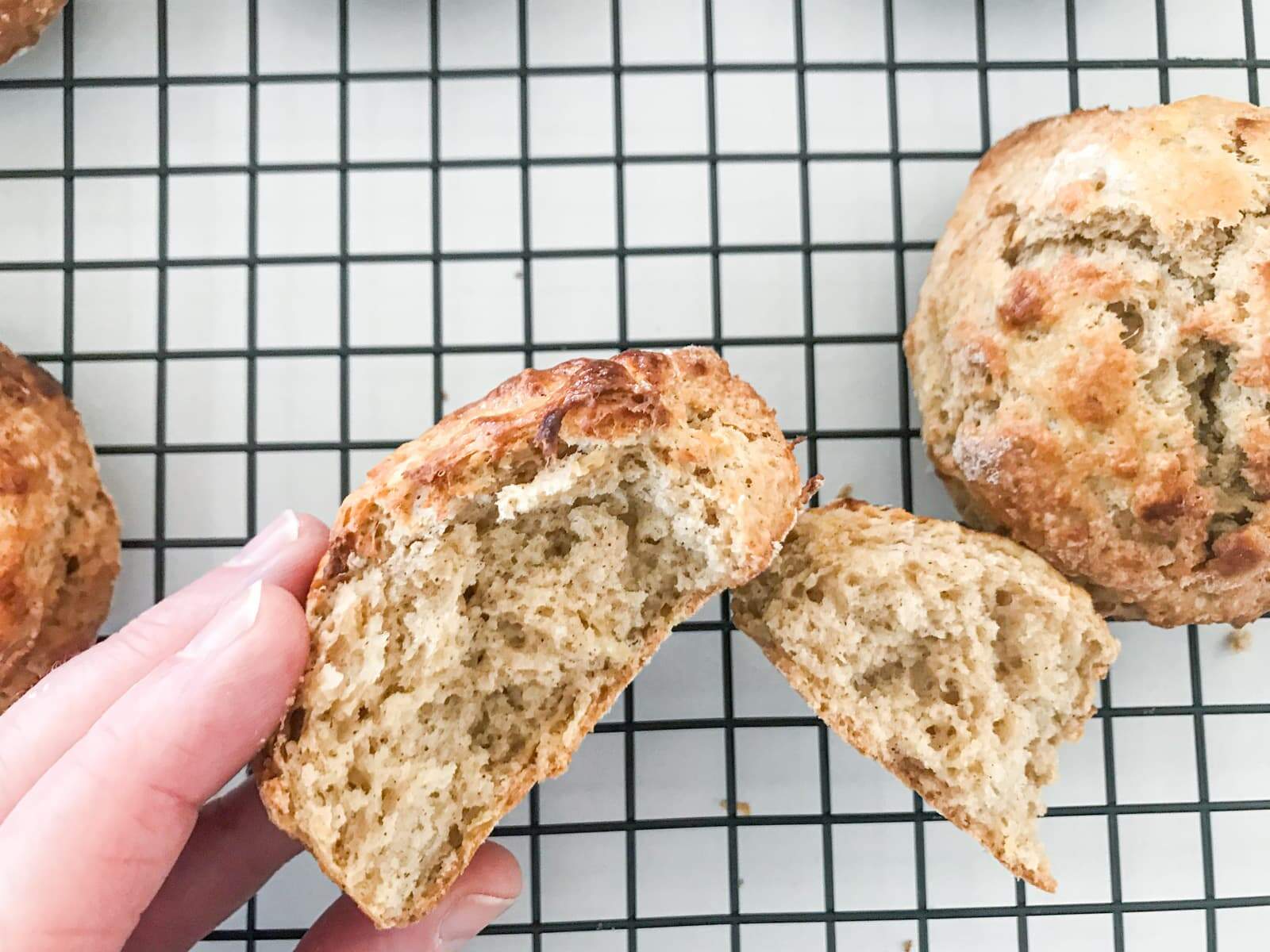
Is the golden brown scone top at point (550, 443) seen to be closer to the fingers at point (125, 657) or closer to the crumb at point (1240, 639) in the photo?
the fingers at point (125, 657)

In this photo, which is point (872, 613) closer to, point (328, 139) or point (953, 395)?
point (953, 395)

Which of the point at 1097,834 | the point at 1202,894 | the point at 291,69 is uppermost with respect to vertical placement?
the point at 291,69

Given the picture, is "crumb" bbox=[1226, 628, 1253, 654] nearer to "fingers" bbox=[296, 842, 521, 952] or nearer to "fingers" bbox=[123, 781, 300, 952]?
"fingers" bbox=[296, 842, 521, 952]

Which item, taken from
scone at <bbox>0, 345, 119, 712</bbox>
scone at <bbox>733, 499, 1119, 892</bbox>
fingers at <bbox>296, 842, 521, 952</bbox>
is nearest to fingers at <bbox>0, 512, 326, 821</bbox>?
scone at <bbox>0, 345, 119, 712</bbox>

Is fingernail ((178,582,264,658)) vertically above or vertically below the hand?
above

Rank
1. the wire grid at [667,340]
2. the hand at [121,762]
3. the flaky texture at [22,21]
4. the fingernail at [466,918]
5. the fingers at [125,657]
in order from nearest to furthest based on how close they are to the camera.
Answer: the hand at [121,762]
the fingers at [125,657]
the fingernail at [466,918]
the flaky texture at [22,21]
the wire grid at [667,340]

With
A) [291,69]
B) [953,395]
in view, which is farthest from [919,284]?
[291,69]

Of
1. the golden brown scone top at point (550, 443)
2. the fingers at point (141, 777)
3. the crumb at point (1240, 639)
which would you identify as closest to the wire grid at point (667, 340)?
the crumb at point (1240, 639)
